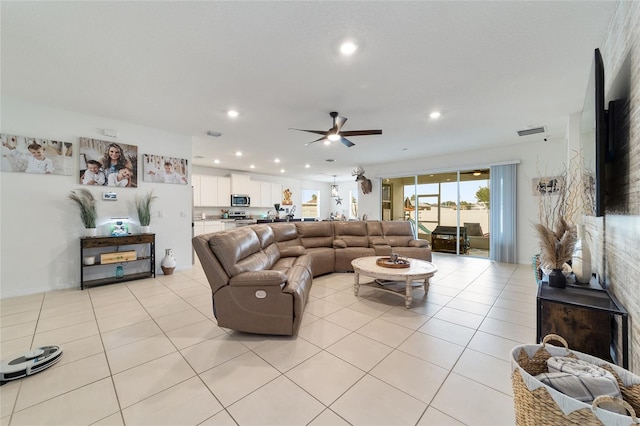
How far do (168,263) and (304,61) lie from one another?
4.18m

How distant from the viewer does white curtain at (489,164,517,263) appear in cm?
569

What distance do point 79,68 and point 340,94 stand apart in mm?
2922

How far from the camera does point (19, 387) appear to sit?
1.72 m

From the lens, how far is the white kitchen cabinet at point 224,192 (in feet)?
27.3

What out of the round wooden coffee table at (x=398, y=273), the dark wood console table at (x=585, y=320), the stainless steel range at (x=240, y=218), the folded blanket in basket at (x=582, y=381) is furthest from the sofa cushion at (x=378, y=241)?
the stainless steel range at (x=240, y=218)

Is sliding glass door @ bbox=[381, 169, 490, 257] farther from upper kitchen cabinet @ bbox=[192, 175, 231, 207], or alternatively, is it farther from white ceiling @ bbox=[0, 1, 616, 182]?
upper kitchen cabinet @ bbox=[192, 175, 231, 207]

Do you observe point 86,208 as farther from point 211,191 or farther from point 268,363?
point 211,191

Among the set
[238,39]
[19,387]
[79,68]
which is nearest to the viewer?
→ [19,387]

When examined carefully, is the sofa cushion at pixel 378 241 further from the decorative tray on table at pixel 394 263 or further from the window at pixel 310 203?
the window at pixel 310 203

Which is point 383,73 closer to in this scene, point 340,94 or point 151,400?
point 340,94

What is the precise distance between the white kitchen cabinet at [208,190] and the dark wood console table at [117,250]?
359 centimetres

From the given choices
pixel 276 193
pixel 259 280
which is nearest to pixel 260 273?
pixel 259 280

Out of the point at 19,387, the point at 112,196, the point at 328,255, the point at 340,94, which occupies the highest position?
the point at 340,94

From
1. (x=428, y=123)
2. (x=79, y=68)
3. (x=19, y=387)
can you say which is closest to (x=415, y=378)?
(x=19, y=387)
